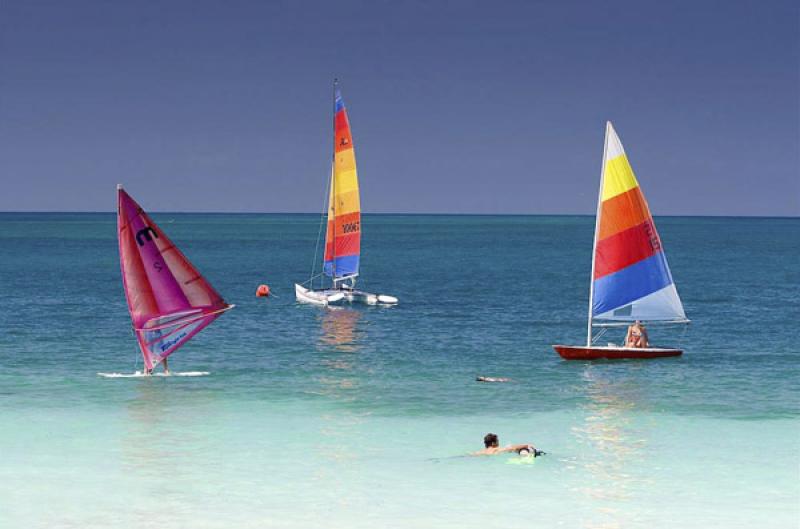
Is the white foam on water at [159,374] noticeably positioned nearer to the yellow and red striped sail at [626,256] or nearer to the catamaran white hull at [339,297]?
the yellow and red striped sail at [626,256]

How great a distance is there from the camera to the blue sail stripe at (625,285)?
50.5 metres

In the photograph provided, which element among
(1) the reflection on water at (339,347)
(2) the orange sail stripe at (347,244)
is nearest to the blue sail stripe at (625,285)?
(1) the reflection on water at (339,347)

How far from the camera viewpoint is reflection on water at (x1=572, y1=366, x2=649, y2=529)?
29.5m

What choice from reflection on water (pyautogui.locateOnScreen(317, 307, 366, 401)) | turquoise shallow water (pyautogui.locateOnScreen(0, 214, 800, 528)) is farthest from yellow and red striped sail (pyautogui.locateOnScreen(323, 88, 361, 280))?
turquoise shallow water (pyautogui.locateOnScreen(0, 214, 800, 528))

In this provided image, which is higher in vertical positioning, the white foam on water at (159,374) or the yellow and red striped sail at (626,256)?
the yellow and red striped sail at (626,256)

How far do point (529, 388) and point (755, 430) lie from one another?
33.7ft

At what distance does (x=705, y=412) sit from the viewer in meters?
41.8

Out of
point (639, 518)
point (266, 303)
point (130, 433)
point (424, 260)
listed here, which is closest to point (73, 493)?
point (130, 433)

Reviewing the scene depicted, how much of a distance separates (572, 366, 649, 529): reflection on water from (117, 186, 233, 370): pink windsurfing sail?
14.1 m

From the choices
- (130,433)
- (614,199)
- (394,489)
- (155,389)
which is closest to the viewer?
(394,489)

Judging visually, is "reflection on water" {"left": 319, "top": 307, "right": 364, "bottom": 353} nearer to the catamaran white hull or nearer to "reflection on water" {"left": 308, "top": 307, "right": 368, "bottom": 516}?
"reflection on water" {"left": 308, "top": 307, "right": 368, "bottom": 516}

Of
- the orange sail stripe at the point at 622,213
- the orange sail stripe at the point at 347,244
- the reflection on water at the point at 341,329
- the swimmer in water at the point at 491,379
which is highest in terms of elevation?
the orange sail stripe at the point at 622,213

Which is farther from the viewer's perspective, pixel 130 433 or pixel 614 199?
pixel 614 199

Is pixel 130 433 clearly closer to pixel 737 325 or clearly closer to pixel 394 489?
pixel 394 489
